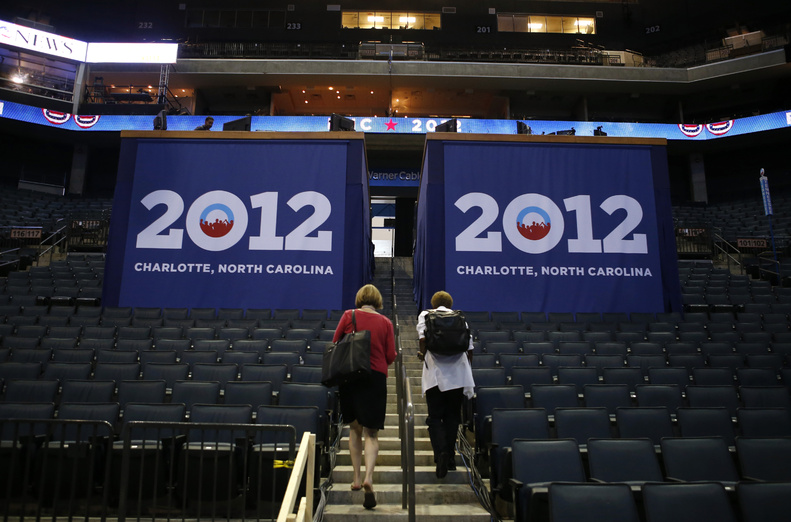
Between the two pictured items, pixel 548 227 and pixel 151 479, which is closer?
pixel 151 479

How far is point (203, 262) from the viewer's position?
8.58 m

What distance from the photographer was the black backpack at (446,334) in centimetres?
389

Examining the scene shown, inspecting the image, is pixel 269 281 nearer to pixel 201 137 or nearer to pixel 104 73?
pixel 201 137

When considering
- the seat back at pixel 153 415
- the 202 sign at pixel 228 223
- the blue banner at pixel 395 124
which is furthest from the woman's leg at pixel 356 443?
the blue banner at pixel 395 124

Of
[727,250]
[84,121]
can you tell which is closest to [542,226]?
[727,250]

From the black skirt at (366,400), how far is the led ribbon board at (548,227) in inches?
191

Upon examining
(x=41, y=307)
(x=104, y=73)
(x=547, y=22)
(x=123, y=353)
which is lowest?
(x=123, y=353)

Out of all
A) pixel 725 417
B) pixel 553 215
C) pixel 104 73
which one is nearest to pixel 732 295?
pixel 553 215

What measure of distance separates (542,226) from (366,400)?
20.6ft

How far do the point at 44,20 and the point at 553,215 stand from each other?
88.9 ft

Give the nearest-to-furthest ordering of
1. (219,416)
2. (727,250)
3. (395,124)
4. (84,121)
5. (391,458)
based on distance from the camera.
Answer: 1. (219,416)
2. (391,458)
3. (727,250)
4. (395,124)
5. (84,121)

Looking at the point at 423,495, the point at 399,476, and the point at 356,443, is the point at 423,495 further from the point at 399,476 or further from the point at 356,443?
the point at 356,443

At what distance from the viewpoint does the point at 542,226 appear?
8.79 meters

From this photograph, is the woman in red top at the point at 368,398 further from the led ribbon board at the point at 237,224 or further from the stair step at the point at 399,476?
the led ribbon board at the point at 237,224
